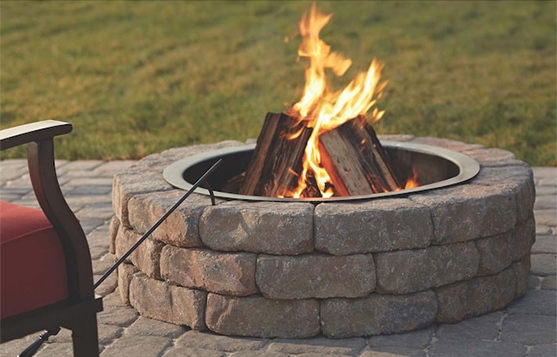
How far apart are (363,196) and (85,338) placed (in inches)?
54.8

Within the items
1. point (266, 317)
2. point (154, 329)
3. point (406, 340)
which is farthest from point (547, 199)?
point (154, 329)

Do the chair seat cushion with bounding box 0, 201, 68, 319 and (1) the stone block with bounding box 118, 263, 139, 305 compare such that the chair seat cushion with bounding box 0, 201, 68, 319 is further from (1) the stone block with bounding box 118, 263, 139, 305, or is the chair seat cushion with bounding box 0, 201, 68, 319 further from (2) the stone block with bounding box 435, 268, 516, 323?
(2) the stone block with bounding box 435, 268, 516, 323

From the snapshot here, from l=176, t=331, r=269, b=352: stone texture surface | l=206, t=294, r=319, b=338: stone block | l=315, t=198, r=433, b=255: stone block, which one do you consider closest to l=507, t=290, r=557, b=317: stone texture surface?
l=315, t=198, r=433, b=255: stone block

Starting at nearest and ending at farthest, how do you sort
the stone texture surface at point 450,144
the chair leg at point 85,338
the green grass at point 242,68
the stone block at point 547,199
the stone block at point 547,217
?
the chair leg at point 85,338, the stone texture surface at point 450,144, the stone block at point 547,217, the stone block at point 547,199, the green grass at point 242,68

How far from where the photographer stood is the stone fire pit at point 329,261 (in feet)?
11.4

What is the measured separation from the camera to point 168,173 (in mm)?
4230

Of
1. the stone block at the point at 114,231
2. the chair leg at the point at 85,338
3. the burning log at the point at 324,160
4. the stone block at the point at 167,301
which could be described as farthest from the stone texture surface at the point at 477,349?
the stone block at the point at 114,231

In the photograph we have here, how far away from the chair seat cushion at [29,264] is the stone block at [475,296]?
1.68 m

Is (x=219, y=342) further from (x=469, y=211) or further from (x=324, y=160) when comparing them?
(x=469, y=211)

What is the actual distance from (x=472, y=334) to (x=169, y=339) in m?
1.29

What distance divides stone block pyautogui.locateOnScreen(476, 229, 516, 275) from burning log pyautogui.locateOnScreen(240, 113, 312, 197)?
98cm

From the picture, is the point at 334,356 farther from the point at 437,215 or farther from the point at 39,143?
the point at 39,143

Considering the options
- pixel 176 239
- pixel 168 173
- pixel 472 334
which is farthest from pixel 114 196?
pixel 472 334

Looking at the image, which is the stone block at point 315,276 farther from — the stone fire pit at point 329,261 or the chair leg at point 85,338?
the chair leg at point 85,338
